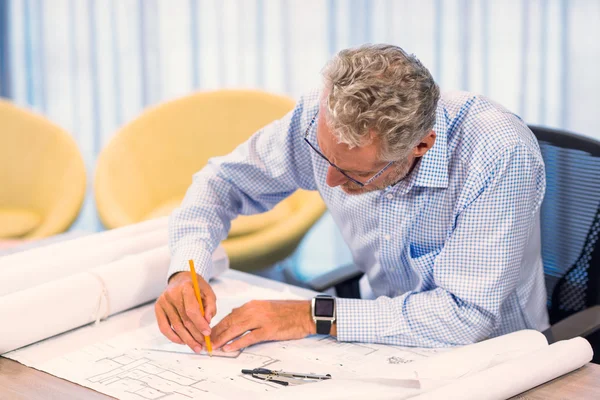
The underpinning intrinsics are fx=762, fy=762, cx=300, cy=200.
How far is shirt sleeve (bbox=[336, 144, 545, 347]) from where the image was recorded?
134 cm

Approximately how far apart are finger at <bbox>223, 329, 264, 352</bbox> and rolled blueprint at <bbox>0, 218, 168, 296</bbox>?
15.8 inches

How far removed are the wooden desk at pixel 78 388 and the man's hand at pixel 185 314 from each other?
208 millimetres

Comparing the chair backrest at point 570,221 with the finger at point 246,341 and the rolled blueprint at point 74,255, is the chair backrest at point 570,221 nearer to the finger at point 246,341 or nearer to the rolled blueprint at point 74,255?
the finger at point 246,341

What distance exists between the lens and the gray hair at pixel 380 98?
4.01ft

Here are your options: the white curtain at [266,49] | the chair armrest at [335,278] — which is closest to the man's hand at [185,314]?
the chair armrest at [335,278]

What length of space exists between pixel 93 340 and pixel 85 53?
305 centimetres

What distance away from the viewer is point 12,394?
1151 millimetres

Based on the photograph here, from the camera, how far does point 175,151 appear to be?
3.06 m

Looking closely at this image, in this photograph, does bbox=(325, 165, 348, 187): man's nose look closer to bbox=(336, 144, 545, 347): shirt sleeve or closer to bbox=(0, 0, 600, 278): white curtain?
bbox=(336, 144, 545, 347): shirt sleeve

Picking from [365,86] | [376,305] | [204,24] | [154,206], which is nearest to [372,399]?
[376,305]

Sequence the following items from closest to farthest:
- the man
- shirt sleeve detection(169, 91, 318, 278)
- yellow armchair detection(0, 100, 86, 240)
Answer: the man < shirt sleeve detection(169, 91, 318, 278) < yellow armchair detection(0, 100, 86, 240)

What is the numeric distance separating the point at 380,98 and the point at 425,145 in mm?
200

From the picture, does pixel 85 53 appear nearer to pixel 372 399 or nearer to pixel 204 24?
pixel 204 24

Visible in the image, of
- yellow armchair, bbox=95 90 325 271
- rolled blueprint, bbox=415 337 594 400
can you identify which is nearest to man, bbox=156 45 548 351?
rolled blueprint, bbox=415 337 594 400
